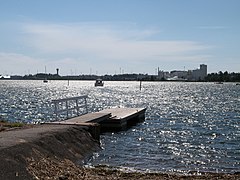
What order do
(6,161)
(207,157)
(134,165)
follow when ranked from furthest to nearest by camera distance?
(207,157) < (134,165) < (6,161)

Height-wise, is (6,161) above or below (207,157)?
above

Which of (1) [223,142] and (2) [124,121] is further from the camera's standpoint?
(2) [124,121]

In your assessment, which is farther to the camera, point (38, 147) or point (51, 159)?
point (38, 147)

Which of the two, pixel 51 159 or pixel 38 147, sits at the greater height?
pixel 38 147

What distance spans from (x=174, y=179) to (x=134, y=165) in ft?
11.8

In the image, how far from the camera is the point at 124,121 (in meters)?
27.8

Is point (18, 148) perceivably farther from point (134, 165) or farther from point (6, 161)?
point (134, 165)

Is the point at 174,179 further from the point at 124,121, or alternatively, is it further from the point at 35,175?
the point at 124,121

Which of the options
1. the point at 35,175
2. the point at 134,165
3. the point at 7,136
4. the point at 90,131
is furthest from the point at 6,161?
the point at 90,131

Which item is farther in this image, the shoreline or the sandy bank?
the shoreline

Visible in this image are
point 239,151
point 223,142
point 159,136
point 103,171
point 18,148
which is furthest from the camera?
point 159,136

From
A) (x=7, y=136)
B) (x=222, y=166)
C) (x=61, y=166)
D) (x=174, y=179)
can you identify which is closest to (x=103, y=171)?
(x=61, y=166)

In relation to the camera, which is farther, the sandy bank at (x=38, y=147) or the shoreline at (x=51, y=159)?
the shoreline at (x=51, y=159)

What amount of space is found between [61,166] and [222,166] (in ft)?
23.5
